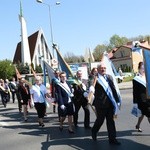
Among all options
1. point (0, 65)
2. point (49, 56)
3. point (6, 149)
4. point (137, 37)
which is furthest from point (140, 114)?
point (137, 37)

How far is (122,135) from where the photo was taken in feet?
32.6

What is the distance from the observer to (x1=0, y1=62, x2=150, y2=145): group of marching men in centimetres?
915

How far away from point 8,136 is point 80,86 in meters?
2.40

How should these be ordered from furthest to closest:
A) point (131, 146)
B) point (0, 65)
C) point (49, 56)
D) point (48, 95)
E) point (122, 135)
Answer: point (49, 56)
point (0, 65)
point (48, 95)
point (122, 135)
point (131, 146)

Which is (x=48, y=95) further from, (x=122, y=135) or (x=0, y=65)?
(x=0, y=65)

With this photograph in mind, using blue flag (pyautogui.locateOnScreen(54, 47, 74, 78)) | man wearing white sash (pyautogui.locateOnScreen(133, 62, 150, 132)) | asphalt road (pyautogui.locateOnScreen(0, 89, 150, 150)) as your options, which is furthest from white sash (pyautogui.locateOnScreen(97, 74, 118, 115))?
blue flag (pyautogui.locateOnScreen(54, 47, 74, 78))

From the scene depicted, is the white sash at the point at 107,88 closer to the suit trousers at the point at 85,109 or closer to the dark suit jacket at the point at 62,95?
the dark suit jacket at the point at 62,95

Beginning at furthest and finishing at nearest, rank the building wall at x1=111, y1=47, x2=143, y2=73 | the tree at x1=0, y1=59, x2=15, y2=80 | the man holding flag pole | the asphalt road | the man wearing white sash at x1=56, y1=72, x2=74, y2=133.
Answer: the building wall at x1=111, y1=47, x2=143, y2=73 → the tree at x1=0, y1=59, x2=15, y2=80 → the man wearing white sash at x1=56, y1=72, x2=74, y2=133 → the man holding flag pole → the asphalt road

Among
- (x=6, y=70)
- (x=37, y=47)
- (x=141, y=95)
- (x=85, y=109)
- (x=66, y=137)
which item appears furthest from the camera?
(x=37, y=47)

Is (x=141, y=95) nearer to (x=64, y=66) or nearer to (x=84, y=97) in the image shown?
(x=84, y=97)

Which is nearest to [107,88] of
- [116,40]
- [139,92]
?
[139,92]

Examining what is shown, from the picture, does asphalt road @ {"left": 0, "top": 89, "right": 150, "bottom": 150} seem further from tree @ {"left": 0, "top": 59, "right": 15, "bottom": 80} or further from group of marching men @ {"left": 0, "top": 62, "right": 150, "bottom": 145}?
tree @ {"left": 0, "top": 59, "right": 15, "bottom": 80}

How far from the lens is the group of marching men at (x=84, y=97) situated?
915cm

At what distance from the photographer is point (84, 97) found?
1173 centimetres
